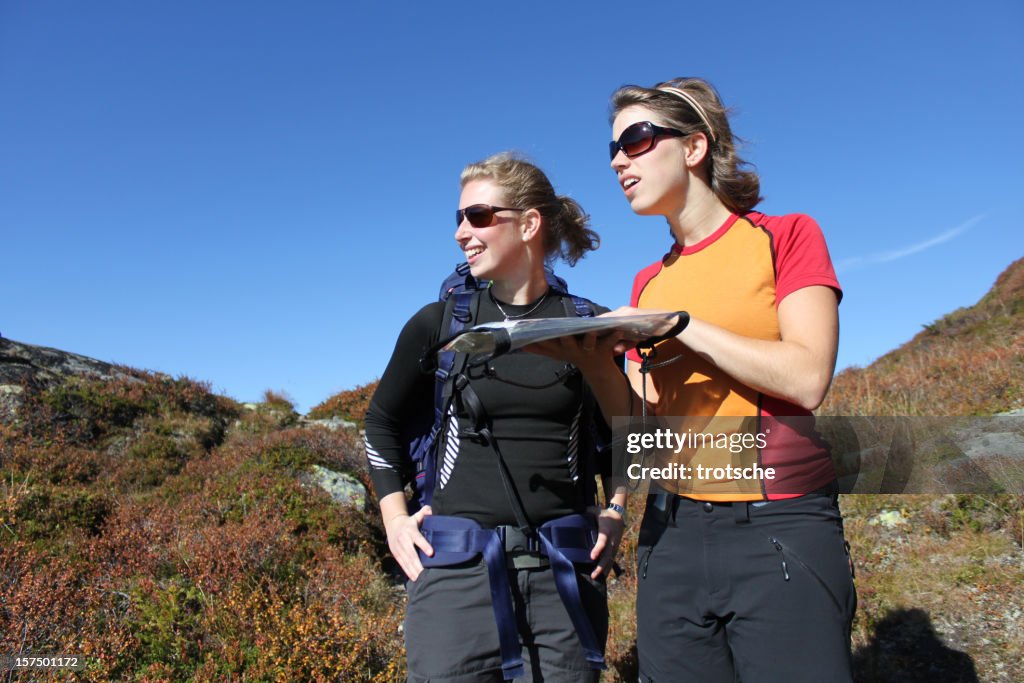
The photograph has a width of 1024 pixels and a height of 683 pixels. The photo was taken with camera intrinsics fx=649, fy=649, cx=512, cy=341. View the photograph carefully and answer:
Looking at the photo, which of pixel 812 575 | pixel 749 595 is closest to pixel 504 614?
pixel 749 595

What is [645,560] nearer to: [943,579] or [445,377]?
[445,377]

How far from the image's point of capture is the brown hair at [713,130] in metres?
2.08

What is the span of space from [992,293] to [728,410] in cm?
2587

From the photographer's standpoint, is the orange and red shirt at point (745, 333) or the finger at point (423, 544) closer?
the orange and red shirt at point (745, 333)

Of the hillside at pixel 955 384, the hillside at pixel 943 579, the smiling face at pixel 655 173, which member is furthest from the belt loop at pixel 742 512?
the hillside at pixel 955 384

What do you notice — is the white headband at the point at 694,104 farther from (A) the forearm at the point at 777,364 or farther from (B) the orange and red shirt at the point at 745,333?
(A) the forearm at the point at 777,364

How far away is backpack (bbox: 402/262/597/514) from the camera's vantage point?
2.44m

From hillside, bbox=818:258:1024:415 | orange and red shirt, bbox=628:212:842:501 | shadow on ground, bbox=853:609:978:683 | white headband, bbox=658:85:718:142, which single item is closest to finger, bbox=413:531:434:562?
orange and red shirt, bbox=628:212:842:501

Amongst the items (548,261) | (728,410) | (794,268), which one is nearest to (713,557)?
(728,410)

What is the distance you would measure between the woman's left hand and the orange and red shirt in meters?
0.55

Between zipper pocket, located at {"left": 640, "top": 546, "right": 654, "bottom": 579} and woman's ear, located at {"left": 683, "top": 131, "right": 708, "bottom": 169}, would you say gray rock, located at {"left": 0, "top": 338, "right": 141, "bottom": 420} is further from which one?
woman's ear, located at {"left": 683, "top": 131, "right": 708, "bottom": 169}

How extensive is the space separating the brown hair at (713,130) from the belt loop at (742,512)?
937 millimetres

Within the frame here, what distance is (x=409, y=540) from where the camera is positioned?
238 centimetres

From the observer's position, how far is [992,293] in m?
22.2
